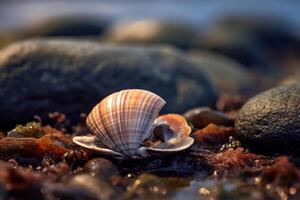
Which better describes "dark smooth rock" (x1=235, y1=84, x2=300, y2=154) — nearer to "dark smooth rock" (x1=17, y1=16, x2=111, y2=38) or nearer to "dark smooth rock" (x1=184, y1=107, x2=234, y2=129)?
"dark smooth rock" (x1=184, y1=107, x2=234, y2=129)

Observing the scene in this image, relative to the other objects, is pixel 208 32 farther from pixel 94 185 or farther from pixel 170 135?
pixel 94 185

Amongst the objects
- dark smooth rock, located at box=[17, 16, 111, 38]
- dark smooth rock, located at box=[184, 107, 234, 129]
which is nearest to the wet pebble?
dark smooth rock, located at box=[184, 107, 234, 129]

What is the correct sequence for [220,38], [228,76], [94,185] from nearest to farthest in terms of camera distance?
[94,185]
[228,76]
[220,38]

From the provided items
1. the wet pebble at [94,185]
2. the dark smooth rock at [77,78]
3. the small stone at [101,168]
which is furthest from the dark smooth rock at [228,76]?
the wet pebble at [94,185]

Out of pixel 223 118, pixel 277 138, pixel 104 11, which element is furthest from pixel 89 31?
pixel 277 138

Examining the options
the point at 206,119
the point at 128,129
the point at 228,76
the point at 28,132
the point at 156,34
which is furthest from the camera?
the point at 156,34

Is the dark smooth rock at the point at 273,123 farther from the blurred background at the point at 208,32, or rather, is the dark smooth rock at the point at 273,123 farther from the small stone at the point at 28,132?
the blurred background at the point at 208,32

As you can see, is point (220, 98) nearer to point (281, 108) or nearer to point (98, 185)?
point (281, 108)

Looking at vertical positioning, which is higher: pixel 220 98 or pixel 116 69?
pixel 116 69

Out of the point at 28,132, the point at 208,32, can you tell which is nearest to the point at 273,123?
the point at 28,132
